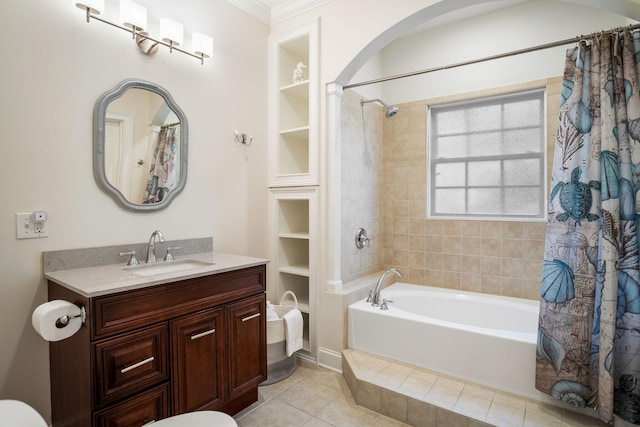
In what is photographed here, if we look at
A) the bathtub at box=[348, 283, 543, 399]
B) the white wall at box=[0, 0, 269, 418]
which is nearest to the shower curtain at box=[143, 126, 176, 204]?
the white wall at box=[0, 0, 269, 418]

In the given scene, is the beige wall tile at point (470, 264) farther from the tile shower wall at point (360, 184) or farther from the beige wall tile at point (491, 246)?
the tile shower wall at point (360, 184)

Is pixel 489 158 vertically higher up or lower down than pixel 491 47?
lower down

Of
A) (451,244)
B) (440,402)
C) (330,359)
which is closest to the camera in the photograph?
(440,402)

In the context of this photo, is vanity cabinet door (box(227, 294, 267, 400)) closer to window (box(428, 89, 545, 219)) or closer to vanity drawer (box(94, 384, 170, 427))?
vanity drawer (box(94, 384, 170, 427))

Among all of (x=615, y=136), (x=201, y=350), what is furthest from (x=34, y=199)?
(x=615, y=136)

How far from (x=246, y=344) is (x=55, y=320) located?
97cm


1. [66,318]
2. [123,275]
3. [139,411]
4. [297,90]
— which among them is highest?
[297,90]

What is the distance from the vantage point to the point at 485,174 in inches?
122

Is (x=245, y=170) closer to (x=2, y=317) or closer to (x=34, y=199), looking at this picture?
(x=34, y=199)

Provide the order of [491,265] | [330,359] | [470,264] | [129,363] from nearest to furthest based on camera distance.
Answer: [129,363], [330,359], [491,265], [470,264]

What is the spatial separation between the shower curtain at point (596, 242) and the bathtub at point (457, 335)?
0.46 ft

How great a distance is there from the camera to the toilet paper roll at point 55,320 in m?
1.30

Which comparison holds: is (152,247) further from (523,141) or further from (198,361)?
(523,141)

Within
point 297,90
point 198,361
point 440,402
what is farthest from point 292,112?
point 440,402
